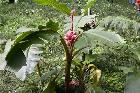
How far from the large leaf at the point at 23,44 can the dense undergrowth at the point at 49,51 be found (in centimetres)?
85

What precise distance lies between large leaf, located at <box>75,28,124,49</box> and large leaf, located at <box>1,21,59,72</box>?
195 mm

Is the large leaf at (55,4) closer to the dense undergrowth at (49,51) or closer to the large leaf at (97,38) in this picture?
the large leaf at (97,38)

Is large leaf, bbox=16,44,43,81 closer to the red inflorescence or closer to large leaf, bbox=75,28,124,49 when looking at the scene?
the red inflorescence

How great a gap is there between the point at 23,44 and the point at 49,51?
357 cm

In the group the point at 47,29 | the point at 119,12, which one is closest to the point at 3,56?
the point at 47,29

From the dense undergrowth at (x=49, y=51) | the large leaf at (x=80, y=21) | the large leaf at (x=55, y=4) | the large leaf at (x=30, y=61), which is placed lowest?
the dense undergrowth at (x=49, y=51)

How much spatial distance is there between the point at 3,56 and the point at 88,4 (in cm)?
90

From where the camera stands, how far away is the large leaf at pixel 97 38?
9.68 feet

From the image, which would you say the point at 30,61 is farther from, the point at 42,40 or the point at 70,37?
the point at 70,37

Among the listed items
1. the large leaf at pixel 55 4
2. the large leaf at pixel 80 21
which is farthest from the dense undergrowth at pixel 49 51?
the large leaf at pixel 55 4

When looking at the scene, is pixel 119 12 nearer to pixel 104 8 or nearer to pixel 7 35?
pixel 104 8

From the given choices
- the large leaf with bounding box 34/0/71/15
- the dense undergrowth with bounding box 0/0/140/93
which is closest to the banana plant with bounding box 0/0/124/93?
the large leaf with bounding box 34/0/71/15

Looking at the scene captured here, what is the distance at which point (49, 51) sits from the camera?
6.60 m

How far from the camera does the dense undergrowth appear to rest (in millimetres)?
4480
